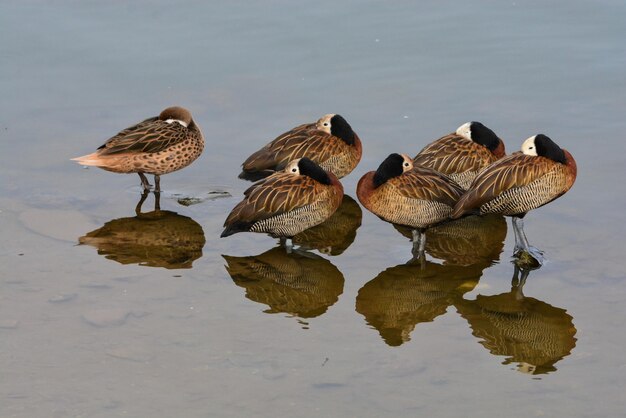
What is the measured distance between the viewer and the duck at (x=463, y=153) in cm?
1273

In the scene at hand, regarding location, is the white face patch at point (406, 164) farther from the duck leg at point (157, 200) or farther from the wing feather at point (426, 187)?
the duck leg at point (157, 200)

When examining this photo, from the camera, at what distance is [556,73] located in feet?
52.1

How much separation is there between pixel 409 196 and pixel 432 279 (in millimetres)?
875

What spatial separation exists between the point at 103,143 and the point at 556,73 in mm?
6225

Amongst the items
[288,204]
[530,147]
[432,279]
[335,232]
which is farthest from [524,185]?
[288,204]

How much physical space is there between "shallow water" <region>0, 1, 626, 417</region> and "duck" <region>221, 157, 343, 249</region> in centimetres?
33

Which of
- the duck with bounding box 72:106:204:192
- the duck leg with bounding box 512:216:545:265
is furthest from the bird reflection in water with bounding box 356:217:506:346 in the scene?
the duck with bounding box 72:106:204:192

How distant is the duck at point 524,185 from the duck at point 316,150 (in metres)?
2.07

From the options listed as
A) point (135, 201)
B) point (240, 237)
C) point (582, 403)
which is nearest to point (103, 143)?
point (135, 201)

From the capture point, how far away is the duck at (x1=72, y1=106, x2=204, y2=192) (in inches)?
505

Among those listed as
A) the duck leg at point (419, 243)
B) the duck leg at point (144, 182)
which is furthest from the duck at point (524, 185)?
the duck leg at point (144, 182)

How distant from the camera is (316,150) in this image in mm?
13070

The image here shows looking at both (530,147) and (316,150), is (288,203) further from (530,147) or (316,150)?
(530,147)

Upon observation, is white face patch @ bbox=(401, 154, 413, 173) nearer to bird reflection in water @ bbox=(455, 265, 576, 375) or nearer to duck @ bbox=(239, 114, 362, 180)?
duck @ bbox=(239, 114, 362, 180)
